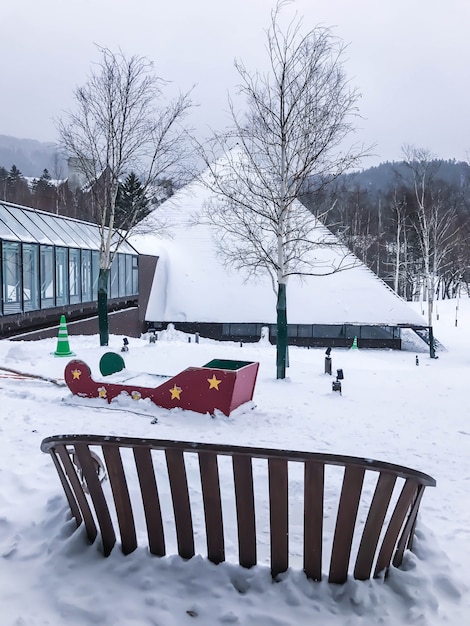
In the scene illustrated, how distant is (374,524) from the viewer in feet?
9.26

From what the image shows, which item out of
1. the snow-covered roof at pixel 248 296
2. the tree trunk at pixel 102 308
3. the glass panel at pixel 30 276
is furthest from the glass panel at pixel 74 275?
the snow-covered roof at pixel 248 296

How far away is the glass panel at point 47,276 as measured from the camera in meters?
16.7

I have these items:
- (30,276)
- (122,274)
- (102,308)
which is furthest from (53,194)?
(102,308)

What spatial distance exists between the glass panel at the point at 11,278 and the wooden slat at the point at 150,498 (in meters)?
13.3

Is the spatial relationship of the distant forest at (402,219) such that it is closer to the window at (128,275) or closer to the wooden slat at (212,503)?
the window at (128,275)

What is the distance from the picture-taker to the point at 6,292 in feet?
48.3

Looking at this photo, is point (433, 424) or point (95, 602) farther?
point (433, 424)

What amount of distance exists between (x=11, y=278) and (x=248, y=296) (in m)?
16.7

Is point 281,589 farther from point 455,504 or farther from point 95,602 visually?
point 455,504

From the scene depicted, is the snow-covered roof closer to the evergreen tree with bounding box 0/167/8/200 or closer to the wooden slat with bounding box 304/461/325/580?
the wooden slat with bounding box 304/461/325/580

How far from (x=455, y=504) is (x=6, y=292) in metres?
13.7

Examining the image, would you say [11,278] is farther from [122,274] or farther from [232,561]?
[232,561]

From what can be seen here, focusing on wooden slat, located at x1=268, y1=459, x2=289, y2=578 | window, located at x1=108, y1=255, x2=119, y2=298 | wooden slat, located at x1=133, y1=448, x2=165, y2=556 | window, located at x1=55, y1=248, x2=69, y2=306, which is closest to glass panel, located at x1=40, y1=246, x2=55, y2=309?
window, located at x1=55, y1=248, x2=69, y2=306

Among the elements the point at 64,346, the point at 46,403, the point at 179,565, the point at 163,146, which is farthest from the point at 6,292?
the point at 179,565
